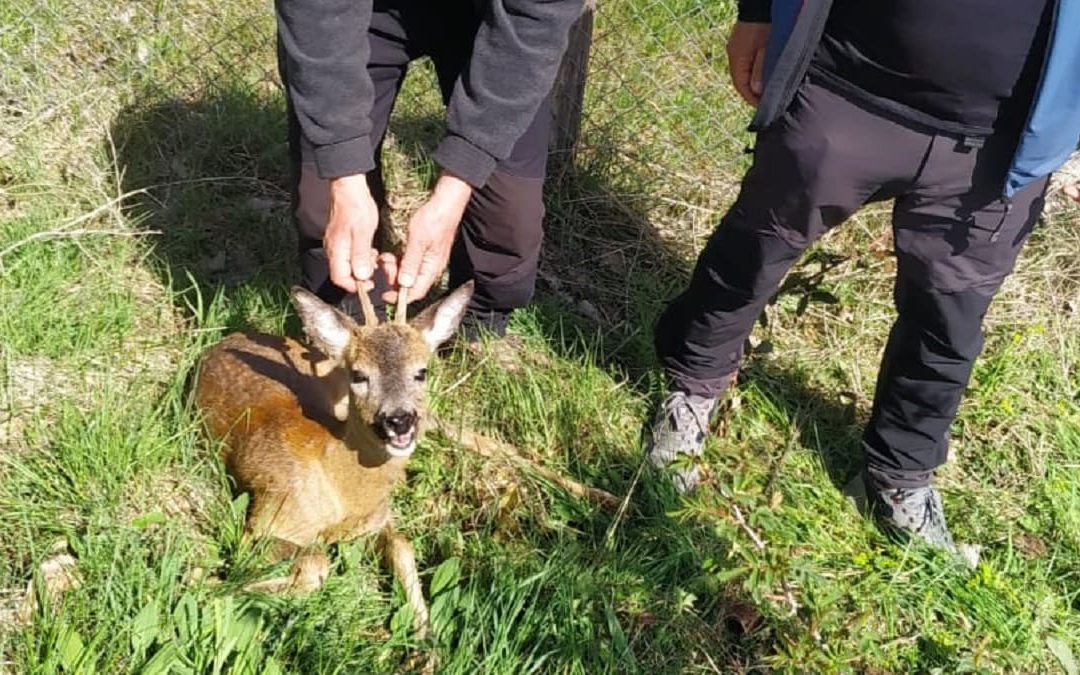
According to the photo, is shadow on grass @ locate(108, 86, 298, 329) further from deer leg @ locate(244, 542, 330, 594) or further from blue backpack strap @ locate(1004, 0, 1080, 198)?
blue backpack strap @ locate(1004, 0, 1080, 198)

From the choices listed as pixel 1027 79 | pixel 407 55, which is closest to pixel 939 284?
pixel 1027 79

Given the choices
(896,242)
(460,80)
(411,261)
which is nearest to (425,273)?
(411,261)

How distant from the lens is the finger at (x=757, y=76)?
296 cm

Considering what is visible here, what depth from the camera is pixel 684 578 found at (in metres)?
2.86

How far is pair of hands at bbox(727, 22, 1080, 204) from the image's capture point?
2943 millimetres

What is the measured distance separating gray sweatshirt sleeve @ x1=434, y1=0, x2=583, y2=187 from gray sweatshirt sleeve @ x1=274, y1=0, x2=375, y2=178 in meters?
0.21

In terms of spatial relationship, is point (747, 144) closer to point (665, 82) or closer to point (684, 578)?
point (665, 82)

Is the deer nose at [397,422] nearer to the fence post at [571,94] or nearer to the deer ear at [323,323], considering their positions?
the deer ear at [323,323]

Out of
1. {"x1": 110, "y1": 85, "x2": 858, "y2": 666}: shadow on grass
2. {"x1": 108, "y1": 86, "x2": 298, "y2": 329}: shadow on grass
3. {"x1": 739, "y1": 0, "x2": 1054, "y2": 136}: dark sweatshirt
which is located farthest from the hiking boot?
{"x1": 108, "y1": 86, "x2": 298, "y2": 329}: shadow on grass

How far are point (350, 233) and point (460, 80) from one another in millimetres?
426

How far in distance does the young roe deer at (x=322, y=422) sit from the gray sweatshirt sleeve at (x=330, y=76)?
1.13 ft

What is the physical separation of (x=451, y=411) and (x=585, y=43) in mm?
1436

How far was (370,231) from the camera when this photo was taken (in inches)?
99.7

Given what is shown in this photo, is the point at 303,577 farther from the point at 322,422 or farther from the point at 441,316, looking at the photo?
the point at 441,316
